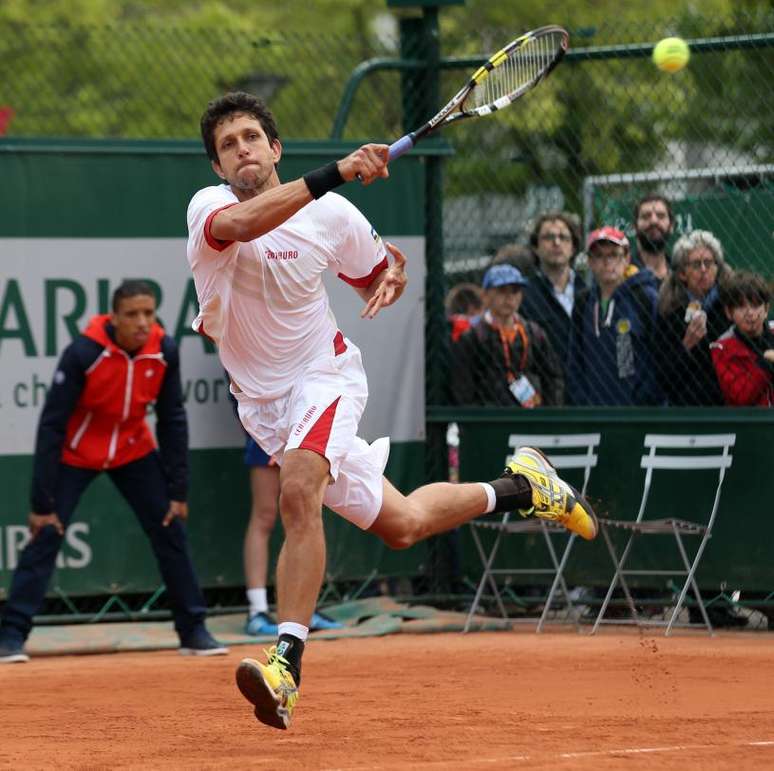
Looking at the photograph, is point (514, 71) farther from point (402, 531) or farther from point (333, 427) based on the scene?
point (402, 531)


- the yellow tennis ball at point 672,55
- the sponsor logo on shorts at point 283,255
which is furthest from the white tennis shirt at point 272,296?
the yellow tennis ball at point 672,55

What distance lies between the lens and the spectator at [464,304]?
32.9 ft

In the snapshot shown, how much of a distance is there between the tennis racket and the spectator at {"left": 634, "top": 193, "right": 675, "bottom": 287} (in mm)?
1872

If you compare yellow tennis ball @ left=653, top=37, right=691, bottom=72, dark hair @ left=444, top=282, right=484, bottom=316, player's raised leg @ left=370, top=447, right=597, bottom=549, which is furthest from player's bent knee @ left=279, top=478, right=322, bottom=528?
dark hair @ left=444, top=282, right=484, bottom=316

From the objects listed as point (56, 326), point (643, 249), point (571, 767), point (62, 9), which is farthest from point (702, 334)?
point (62, 9)

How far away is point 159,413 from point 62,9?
12.9 m

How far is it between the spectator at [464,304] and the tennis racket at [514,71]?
3.37m

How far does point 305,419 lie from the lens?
17.8 ft

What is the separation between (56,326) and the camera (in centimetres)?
825

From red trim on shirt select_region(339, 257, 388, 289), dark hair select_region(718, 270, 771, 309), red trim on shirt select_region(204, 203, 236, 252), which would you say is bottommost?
dark hair select_region(718, 270, 771, 309)

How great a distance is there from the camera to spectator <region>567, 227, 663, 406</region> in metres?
8.29

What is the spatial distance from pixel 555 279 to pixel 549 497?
2.54m

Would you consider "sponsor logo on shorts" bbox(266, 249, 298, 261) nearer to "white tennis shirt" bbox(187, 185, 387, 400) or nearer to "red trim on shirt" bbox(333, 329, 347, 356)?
"white tennis shirt" bbox(187, 185, 387, 400)

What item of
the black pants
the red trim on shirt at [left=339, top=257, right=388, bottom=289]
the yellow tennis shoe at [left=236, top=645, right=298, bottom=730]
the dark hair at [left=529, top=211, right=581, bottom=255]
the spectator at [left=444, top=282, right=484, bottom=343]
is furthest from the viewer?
the spectator at [left=444, top=282, right=484, bottom=343]
